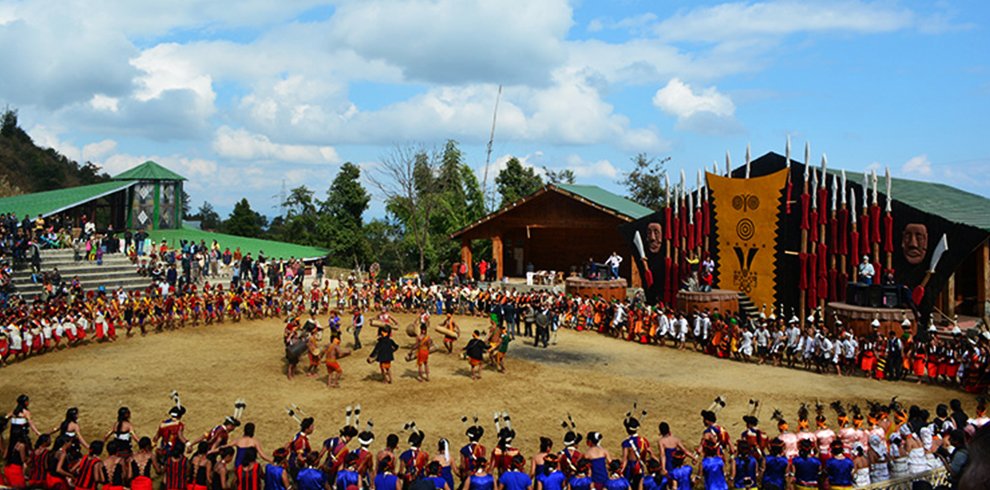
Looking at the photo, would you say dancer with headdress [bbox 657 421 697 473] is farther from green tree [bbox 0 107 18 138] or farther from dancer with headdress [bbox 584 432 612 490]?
green tree [bbox 0 107 18 138]

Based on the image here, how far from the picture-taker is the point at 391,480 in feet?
29.2

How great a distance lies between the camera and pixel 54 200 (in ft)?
118

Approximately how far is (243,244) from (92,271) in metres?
11.8

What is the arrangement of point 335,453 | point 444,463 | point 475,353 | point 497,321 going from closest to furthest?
point 444,463
point 335,453
point 475,353
point 497,321

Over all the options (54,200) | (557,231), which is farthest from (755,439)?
(54,200)

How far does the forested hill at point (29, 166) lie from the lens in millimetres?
65250

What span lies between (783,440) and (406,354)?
12.7 metres

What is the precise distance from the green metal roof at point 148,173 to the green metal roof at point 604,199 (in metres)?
22.9

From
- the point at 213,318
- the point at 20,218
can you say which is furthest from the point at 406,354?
the point at 20,218

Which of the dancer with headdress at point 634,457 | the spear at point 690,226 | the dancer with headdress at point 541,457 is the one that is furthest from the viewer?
the spear at point 690,226

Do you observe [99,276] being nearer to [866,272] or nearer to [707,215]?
[707,215]

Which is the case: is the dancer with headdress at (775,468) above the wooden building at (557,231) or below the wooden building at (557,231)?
below

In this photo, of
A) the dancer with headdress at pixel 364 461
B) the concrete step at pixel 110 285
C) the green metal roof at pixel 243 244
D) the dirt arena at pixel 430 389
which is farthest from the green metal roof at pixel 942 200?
the green metal roof at pixel 243 244

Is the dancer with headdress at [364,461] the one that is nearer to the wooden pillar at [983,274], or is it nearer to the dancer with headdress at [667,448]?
the dancer with headdress at [667,448]
